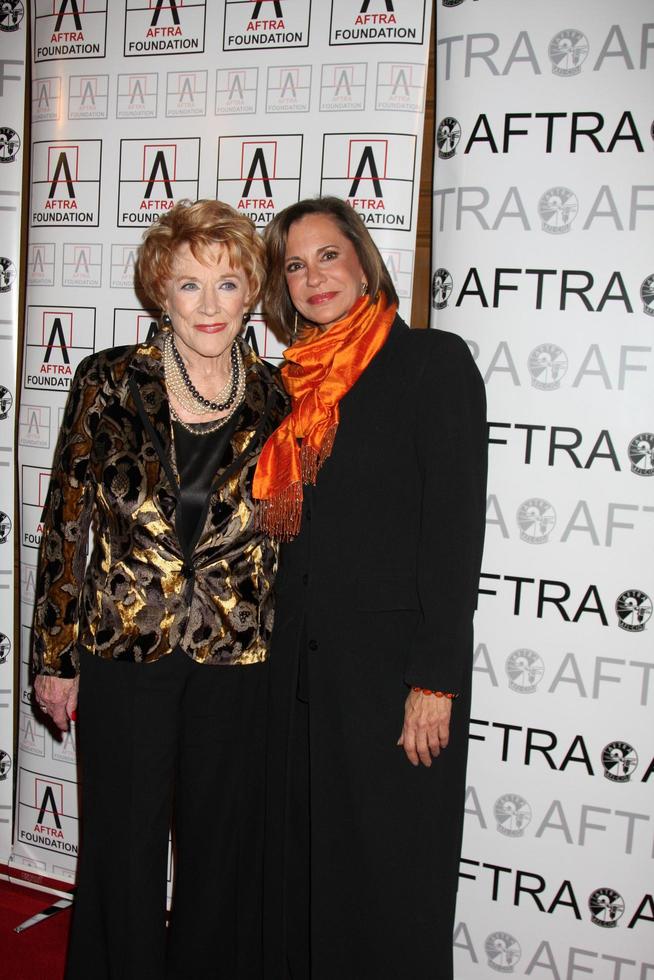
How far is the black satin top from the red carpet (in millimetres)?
1464

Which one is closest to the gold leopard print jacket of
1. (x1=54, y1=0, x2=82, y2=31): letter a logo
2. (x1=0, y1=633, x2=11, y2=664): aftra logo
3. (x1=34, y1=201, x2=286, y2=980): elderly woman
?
(x1=34, y1=201, x2=286, y2=980): elderly woman

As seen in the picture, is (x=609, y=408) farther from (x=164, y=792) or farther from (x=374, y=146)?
(x=164, y=792)

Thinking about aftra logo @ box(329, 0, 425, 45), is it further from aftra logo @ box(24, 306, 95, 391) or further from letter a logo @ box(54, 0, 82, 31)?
aftra logo @ box(24, 306, 95, 391)

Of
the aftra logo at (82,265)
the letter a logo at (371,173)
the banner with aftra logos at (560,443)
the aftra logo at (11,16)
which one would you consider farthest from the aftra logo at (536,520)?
the aftra logo at (11,16)

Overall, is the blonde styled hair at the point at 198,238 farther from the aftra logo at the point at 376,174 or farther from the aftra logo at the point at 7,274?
the aftra logo at the point at 7,274

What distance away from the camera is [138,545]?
163cm

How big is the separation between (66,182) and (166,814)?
198cm

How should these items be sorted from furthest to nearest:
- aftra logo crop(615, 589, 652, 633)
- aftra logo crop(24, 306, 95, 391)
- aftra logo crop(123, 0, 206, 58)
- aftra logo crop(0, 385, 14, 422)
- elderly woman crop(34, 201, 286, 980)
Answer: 1. aftra logo crop(0, 385, 14, 422)
2. aftra logo crop(24, 306, 95, 391)
3. aftra logo crop(123, 0, 206, 58)
4. aftra logo crop(615, 589, 652, 633)
5. elderly woman crop(34, 201, 286, 980)

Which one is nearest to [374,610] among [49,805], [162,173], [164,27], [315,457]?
[315,457]

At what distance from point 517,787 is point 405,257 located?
1.58 m

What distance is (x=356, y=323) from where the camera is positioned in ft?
5.60

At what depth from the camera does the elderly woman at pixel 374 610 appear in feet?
5.08

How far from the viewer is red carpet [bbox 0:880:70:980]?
215 centimetres

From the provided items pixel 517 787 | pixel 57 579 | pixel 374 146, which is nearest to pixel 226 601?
pixel 57 579
